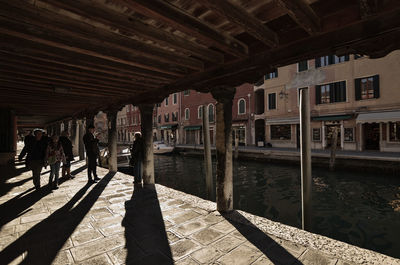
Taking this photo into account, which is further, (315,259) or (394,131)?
(394,131)

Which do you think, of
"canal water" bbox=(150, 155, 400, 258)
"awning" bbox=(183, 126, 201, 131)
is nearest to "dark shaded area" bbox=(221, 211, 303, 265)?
"canal water" bbox=(150, 155, 400, 258)

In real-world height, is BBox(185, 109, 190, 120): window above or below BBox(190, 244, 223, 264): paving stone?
above

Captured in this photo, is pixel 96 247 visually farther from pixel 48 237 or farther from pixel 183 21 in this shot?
pixel 183 21

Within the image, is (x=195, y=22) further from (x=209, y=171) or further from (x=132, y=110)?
(x=132, y=110)

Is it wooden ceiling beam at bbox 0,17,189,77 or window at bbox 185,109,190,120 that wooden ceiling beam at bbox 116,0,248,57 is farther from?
window at bbox 185,109,190,120

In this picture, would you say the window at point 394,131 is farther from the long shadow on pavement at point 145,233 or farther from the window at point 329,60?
the long shadow on pavement at point 145,233

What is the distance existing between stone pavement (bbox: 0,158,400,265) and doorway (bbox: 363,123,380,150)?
15581mm

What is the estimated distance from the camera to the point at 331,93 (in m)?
15.6

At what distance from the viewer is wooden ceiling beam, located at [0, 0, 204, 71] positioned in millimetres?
2059

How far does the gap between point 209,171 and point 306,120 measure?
104 inches

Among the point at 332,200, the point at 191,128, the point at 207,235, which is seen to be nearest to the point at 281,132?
the point at 191,128

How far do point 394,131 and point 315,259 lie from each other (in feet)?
51.4

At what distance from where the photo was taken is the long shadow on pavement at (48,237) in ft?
7.46

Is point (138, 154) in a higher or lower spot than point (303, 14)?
lower
